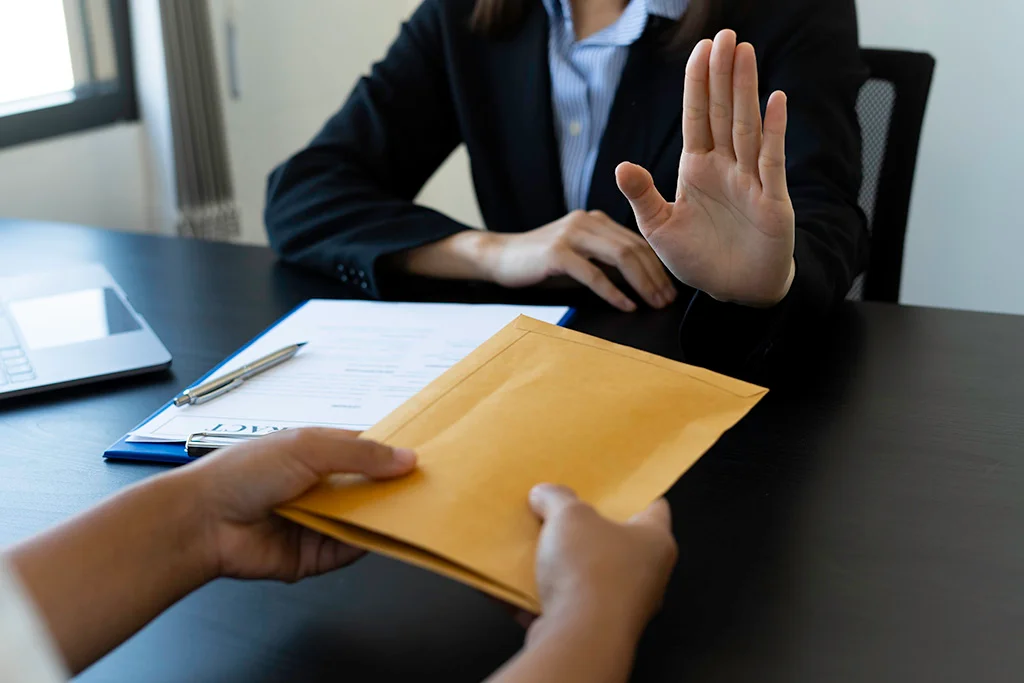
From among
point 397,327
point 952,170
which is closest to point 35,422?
point 397,327

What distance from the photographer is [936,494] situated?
2.27 feet

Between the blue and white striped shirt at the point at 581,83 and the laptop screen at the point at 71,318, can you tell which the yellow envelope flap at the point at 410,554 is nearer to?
the laptop screen at the point at 71,318

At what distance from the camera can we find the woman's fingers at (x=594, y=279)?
1.05 m

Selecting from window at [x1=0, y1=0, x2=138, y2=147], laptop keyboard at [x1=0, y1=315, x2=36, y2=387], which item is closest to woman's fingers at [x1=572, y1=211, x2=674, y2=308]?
laptop keyboard at [x1=0, y1=315, x2=36, y2=387]

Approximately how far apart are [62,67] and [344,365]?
1708mm

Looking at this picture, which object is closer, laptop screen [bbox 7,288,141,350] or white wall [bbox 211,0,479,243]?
laptop screen [bbox 7,288,141,350]

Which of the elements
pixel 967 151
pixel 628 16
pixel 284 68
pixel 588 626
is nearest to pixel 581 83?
pixel 628 16

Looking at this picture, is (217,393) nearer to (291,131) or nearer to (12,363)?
(12,363)

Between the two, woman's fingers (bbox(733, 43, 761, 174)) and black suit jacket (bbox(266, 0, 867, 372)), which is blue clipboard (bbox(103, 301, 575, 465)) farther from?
woman's fingers (bbox(733, 43, 761, 174))

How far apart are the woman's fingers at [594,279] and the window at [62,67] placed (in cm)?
152

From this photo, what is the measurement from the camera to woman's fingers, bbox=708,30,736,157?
0.82 meters

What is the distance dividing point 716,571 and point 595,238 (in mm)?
558

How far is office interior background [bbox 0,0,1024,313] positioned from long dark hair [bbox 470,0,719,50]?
1112 millimetres

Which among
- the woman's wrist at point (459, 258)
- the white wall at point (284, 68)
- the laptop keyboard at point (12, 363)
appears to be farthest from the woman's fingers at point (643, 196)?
the white wall at point (284, 68)
